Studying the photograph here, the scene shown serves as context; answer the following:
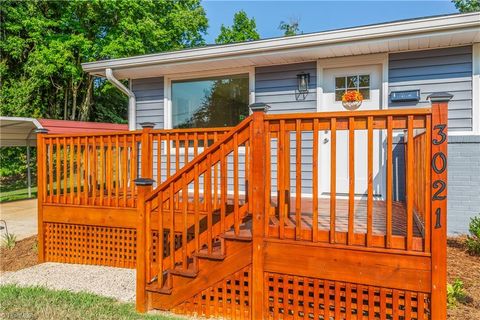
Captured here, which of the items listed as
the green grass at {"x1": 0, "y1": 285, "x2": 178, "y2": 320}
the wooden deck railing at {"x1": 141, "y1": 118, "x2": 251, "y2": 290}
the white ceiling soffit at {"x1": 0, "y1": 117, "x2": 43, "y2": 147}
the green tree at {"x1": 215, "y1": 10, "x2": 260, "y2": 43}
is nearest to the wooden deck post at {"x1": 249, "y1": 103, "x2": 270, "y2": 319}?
the wooden deck railing at {"x1": 141, "y1": 118, "x2": 251, "y2": 290}

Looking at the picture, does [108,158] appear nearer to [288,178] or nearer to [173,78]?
[288,178]

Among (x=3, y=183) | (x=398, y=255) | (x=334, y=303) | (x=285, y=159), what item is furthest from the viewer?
(x=3, y=183)

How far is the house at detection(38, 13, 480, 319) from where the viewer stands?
2354mm

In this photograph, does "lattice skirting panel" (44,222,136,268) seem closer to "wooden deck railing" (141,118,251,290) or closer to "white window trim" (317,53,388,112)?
"wooden deck railing" (141,118,251,290)

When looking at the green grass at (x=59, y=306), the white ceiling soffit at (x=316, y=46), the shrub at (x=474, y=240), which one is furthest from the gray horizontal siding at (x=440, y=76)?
the green grass at (x=59, y=306)

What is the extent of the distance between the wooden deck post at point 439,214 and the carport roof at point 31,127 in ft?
20.7

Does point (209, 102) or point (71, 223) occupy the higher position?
point (209, 102)

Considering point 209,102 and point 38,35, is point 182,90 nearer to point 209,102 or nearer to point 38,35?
point 209,102

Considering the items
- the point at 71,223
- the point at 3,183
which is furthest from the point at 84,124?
the point at 3,183

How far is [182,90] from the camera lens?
20.0 ft

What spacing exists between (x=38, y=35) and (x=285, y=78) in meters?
12.0

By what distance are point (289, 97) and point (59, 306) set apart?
407 centimetres

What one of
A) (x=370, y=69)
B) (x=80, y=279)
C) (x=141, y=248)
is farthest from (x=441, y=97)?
(x=80, y=279)

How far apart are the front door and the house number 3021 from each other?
269 cm
